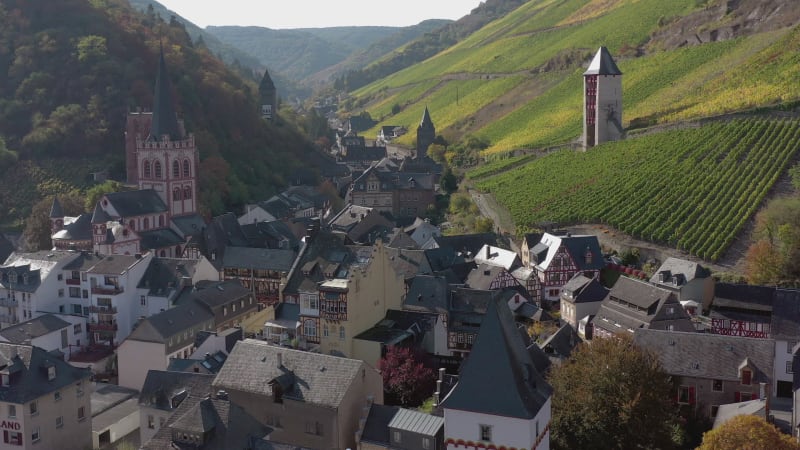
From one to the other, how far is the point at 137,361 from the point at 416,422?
21.6m

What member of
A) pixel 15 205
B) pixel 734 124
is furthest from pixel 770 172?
pixel 15 205

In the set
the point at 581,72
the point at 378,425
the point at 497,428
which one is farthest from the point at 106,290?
the point at 581,72

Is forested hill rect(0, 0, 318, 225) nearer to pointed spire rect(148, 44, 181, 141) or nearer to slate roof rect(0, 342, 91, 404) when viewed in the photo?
pointed spire rect(148, 44, 181, 141)

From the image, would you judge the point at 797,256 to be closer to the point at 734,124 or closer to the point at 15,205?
the point at 734,124

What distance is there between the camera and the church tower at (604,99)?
91188mm

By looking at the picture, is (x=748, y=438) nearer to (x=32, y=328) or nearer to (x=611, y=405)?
(x=611, y=405)

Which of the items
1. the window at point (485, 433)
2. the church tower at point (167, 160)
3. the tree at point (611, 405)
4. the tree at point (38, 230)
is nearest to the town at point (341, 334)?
the window at point (485, 433)

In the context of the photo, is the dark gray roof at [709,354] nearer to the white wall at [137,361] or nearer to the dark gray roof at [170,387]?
the dark gray roof at [170,387]

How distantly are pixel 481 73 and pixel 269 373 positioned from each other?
143 meters

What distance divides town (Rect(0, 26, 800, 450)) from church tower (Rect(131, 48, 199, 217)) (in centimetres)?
207

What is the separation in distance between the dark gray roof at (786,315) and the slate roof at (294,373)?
21556 millimetres

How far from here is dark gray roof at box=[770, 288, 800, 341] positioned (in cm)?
4419

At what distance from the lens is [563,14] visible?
187250mm

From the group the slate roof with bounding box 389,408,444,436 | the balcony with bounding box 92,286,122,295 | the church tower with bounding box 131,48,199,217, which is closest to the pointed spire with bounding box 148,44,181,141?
the church tower with bounding box 131,48,199,217
